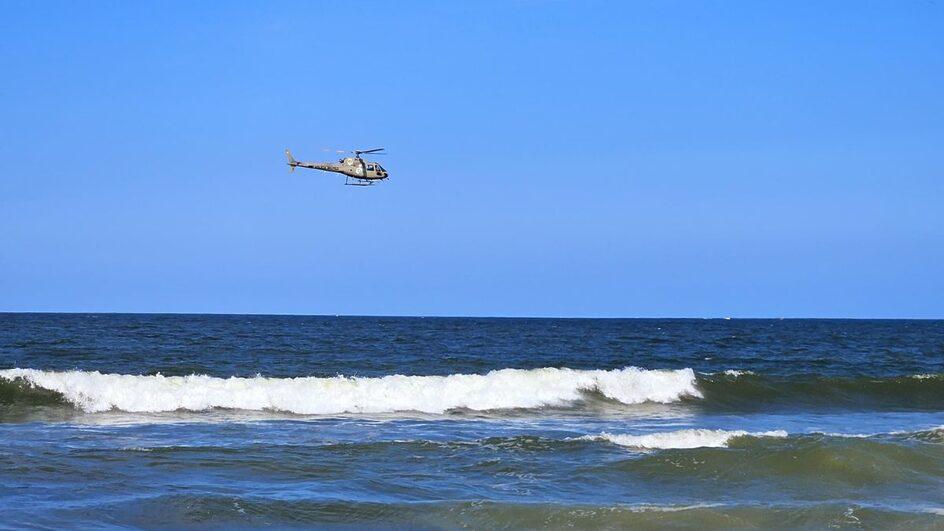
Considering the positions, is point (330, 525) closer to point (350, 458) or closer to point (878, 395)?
point (350, 458)

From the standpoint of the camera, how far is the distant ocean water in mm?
11844

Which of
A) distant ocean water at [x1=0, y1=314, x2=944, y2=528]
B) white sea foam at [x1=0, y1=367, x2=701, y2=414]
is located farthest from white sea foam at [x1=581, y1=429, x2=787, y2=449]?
white sea foam at [x1=0, y1=367, x2=701, y2=414]

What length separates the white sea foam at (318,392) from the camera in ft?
76.2

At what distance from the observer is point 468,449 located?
16.4 meters

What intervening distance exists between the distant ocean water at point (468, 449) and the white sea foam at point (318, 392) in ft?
0.22

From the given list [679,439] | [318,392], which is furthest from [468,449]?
[318,392]

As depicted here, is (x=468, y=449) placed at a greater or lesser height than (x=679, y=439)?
lesser

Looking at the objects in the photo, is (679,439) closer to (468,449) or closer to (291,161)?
(468,449)

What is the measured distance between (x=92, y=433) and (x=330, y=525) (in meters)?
8.51

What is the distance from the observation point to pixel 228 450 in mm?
15742

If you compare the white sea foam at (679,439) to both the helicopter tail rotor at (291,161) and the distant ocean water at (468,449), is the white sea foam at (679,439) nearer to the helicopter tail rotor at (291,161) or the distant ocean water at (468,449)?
the distant ocean water at (468,449)

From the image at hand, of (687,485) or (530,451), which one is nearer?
(687,485)

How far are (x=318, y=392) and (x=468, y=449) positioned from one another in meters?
8.97

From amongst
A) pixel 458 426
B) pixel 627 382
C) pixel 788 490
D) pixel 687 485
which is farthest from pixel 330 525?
pixel 627 382
